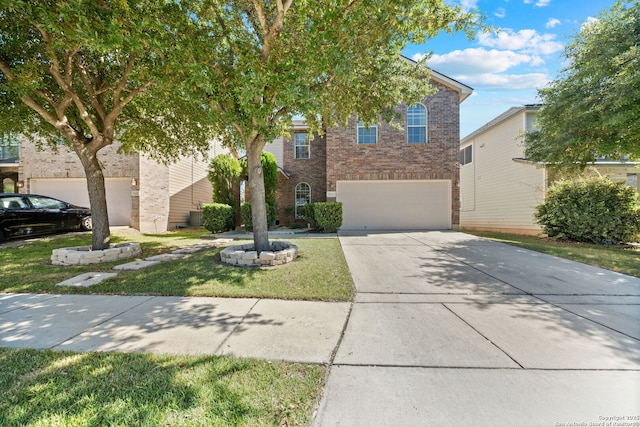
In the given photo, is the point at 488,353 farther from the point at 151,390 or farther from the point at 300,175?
the point at 300,175

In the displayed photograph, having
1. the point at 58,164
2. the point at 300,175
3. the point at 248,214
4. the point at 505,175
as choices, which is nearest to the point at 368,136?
the point at 300,175

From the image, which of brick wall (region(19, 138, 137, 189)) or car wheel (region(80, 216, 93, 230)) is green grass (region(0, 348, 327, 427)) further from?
brick wall (region(19, 138, 137, 189))

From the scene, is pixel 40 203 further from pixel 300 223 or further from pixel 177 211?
pixel 300 223

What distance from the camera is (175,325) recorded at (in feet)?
10.2

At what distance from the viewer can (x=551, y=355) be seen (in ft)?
8.20

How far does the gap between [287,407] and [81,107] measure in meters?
7.82

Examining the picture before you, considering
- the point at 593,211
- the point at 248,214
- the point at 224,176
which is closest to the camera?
the point at 593,211

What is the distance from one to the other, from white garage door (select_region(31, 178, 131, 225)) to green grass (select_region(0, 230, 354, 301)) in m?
6.34

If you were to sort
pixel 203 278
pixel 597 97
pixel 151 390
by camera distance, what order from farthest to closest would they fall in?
pixel 597 97 < pixel 203 278 < pixel 151 390

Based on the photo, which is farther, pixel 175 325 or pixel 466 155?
pixel 466 155

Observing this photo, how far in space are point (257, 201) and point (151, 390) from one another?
15.7 ft

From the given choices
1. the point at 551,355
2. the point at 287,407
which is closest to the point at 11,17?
the point at 287,407

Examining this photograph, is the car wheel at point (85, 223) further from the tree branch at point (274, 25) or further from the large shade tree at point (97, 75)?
the tree branch at point (274, 25)

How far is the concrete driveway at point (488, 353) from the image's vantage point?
1835mm
